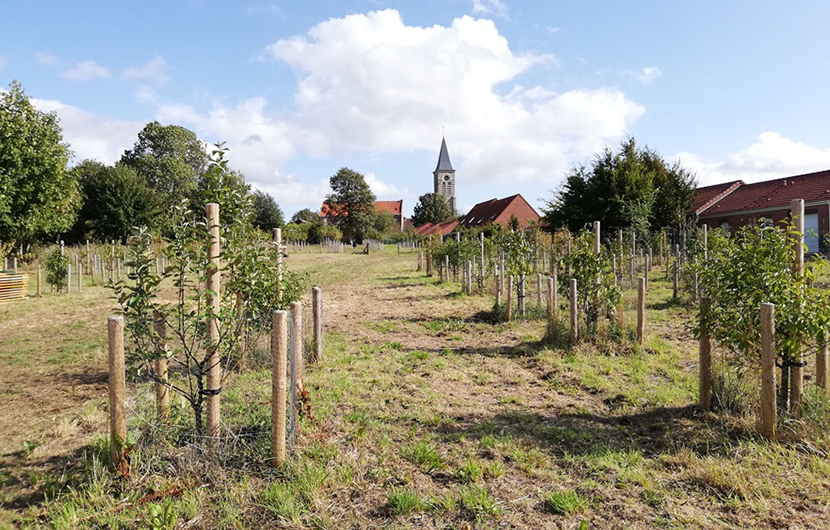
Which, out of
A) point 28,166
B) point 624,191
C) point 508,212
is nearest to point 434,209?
point 508,212

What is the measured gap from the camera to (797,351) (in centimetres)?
450

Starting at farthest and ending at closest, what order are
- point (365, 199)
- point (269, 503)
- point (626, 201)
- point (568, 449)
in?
point (365, 199), point (626, 201), point (568, 449), point (269, 503)

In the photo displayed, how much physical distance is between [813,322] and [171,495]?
5.56m

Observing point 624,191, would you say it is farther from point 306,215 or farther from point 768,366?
point 306,215

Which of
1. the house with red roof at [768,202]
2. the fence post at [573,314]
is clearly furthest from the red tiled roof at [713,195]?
the fence post at [573,314]

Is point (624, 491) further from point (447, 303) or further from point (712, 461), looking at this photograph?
point (447, 303)

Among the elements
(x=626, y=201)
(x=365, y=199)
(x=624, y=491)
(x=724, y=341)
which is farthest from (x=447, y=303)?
(x=365, y=199)

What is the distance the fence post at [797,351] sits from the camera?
15.0 feet

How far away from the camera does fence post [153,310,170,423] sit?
4052 millimetres

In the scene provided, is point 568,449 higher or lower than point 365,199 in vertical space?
lower

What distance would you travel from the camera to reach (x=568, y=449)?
4574 millimetres

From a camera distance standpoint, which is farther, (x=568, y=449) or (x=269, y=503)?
(x=568, y=449)

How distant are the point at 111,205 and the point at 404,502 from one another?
40.9 metres

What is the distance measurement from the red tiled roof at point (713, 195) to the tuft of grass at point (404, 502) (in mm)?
36359
